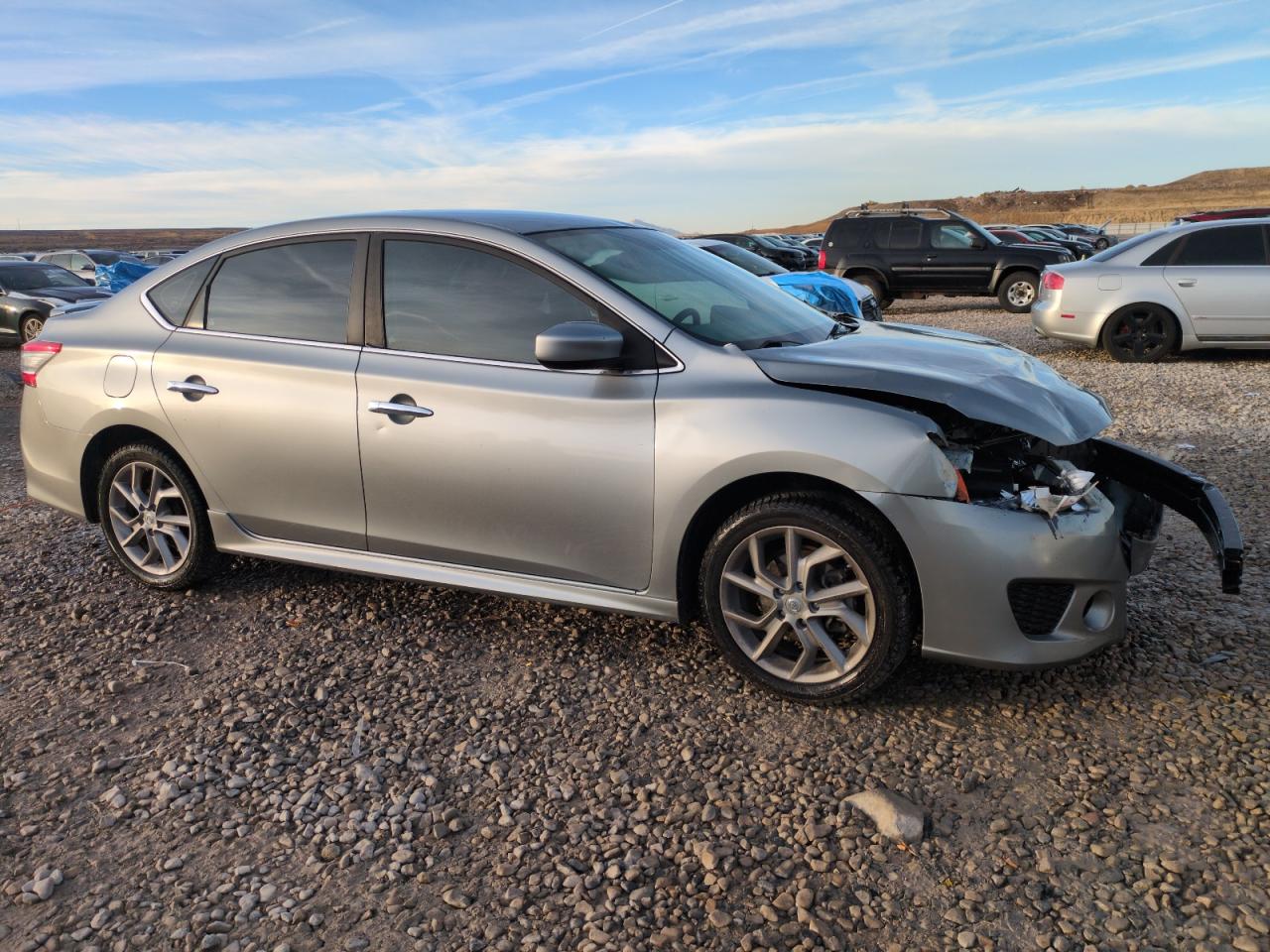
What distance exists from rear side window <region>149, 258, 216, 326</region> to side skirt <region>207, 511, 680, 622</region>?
96 centimetres

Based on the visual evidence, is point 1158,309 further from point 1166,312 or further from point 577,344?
point 577,344

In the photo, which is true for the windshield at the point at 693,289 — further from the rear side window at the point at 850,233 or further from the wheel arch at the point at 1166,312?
the rear side window at the point at 850,233

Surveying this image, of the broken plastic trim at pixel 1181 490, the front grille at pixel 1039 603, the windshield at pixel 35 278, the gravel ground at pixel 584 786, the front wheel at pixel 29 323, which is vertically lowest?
the gravel ground at pixel 584 786

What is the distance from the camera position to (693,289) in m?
4.02

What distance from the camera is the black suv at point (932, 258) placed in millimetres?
17609

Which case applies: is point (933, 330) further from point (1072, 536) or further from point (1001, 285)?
point (1001, 285)

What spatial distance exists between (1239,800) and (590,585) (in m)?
2.16

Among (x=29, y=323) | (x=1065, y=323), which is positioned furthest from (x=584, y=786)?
(x=29, y=323)

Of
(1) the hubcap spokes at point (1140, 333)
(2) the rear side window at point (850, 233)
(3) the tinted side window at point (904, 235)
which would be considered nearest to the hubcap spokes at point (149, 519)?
(1) the hubcap spokes at point (1140, 333)

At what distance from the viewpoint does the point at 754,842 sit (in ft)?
8.77

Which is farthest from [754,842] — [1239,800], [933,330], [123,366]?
[123,366]

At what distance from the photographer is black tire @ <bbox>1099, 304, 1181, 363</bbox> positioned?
1052 cm

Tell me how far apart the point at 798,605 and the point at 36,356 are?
3940 mm

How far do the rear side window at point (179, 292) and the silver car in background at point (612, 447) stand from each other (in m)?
0.01
